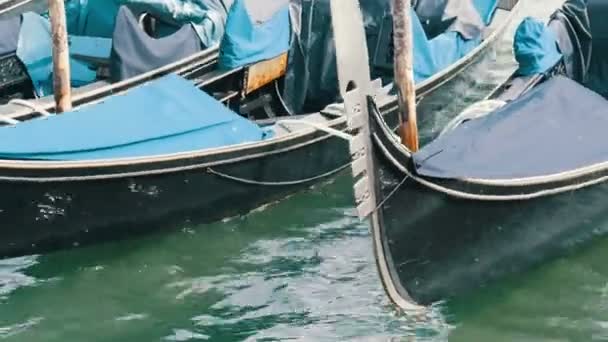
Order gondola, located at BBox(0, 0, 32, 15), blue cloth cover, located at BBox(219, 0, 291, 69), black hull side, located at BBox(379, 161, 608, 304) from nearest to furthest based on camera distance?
black hull side, located at BBox(379, 161, 608, 304) → blue cloth cover, located at BBox(219, 0, 291, 69) → gondola, located at BBox(0, 0, 32, 15)

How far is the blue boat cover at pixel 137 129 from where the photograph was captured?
6402mm

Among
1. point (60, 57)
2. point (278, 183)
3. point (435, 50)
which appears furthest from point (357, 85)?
point (435, 50)

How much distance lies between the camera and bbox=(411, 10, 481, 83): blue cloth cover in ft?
26.4

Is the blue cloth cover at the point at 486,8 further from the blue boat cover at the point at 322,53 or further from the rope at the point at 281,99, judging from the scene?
the rope at the point at 281,99

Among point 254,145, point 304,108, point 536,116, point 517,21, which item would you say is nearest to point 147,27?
point 304,108

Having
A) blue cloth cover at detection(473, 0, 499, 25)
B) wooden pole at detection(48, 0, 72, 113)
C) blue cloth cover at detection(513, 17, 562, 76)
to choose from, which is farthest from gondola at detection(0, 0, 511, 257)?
blue cloth cover at detection(473, 0, 499, 25)

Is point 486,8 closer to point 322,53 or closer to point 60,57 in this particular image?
point 322,53

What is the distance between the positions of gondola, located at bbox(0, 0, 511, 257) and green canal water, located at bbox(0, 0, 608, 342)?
171 mm

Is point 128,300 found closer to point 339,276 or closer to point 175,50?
point 339,276

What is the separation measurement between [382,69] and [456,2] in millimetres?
804

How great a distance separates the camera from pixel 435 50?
27.4ft

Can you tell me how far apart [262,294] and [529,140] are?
1.68 m

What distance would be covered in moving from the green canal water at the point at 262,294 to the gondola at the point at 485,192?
18 cm

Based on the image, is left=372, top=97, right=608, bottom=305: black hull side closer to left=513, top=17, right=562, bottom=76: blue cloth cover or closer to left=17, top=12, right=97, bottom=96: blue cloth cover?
→ left=513, top=17, right=562, bottom=76: blue cloth cover
